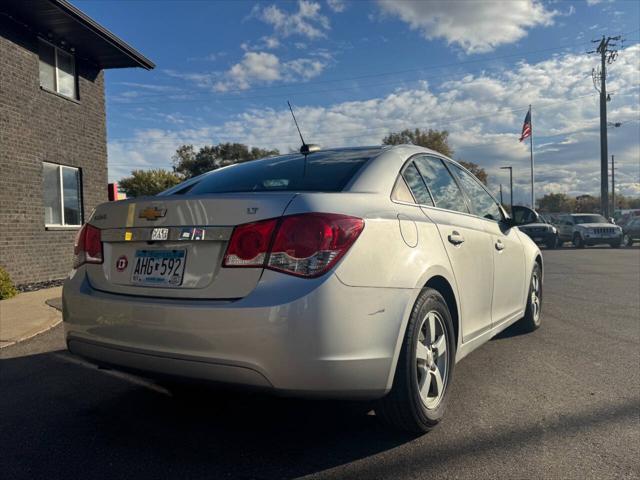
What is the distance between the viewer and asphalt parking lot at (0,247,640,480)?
256 cm

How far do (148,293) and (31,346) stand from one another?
3.24 metres

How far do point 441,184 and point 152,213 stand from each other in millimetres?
2048

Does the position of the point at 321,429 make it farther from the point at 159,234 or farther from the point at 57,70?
the point at 57,70

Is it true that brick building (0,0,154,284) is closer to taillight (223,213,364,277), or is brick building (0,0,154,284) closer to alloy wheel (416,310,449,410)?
taillight (223,213,364,277)

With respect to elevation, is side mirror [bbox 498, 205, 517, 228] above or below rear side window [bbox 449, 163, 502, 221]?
below

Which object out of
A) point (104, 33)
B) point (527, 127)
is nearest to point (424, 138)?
point (527, 127)

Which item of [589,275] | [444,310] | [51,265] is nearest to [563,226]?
[589,275]

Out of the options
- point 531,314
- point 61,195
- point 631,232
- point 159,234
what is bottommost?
point 531,314

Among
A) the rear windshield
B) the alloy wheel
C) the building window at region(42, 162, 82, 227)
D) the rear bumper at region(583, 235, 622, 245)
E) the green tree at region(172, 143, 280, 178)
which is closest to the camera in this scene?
the alloy wheel

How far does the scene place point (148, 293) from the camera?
8.81 feet

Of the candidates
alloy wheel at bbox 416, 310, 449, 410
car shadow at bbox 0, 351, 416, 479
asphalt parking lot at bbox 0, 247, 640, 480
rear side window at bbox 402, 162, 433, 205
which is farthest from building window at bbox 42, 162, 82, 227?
alloy wheel at bbox 416, 310, 449, 410

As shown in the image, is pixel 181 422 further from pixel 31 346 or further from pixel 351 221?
pixel 31 346

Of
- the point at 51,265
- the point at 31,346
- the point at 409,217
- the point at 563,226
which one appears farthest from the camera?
the point at 563,226

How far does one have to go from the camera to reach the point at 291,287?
7.73 feet
